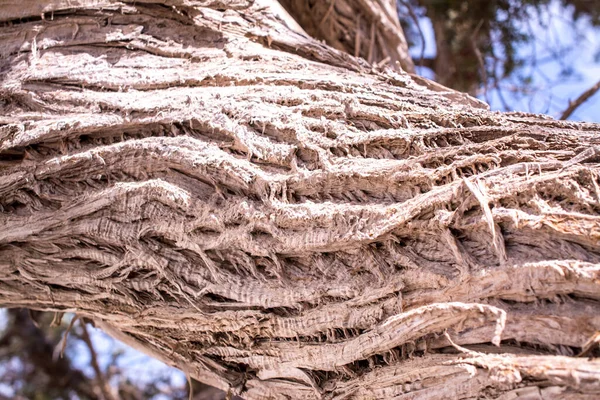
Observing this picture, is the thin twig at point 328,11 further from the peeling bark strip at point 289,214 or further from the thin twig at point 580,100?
the thin twig at point 580,100

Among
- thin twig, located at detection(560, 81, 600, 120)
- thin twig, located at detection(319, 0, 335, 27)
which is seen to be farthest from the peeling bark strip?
thin twig, located at detection(560, 81, 600, 120)

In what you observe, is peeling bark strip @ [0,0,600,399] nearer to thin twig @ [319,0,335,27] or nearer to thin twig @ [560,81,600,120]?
thin twig @ [319,0,335,27]

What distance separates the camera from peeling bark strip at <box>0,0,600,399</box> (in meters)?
1.24

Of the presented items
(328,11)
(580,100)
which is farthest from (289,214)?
(580,100)

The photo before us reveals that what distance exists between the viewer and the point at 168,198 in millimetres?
1562

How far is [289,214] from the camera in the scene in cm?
145

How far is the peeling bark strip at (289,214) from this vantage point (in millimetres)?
1235

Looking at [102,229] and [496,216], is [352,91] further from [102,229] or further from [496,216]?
[102,229]

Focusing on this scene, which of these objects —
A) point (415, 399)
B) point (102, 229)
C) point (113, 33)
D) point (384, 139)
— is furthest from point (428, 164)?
point (113, 33)

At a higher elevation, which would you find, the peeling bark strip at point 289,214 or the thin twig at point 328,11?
the thin twig at point 328,11

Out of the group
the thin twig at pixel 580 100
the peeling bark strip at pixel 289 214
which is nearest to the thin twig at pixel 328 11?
the peeling bark strip at pixel 289 214

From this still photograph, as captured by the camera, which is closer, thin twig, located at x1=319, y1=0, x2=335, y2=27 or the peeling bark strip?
the peeling bark strip

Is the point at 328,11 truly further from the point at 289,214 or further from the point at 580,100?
the point at 289,214

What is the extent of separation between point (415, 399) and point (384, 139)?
0.63 m
